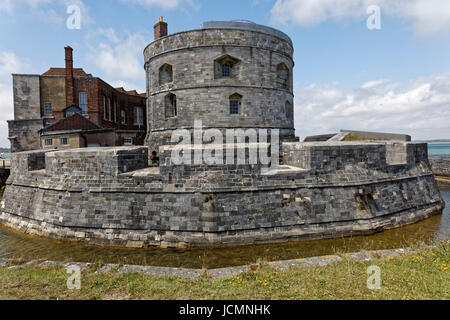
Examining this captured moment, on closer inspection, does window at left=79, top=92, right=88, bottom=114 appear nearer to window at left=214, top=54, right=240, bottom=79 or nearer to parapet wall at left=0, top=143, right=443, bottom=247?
parapet wall at left=0, top=143, right=443, bottom=247

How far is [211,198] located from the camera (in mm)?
8789

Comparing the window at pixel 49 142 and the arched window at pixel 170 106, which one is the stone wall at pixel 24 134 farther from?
the arched window at pixel 170 106

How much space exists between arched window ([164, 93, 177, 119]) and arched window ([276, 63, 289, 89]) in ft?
23.0

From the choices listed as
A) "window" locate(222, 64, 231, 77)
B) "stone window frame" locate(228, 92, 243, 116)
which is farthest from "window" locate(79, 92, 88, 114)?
"stone window frame" locate(228, 92, 243, 116)

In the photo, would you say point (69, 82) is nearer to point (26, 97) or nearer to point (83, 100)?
point (83, 100)

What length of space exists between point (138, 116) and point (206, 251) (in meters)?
25.4

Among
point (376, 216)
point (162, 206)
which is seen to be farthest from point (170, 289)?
point (376, 216)

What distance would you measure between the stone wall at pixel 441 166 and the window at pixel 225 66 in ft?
76.3

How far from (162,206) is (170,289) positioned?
14.4 ft

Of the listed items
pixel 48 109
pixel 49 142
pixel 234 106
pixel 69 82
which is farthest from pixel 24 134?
pixel 234 106

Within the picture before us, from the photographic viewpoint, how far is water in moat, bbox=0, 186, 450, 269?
7602 mm

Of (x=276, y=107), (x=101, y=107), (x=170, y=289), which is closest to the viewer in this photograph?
(x=170, y=289)
